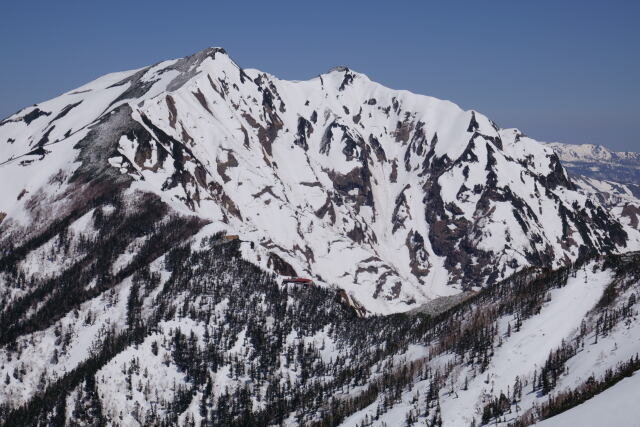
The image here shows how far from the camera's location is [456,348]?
440ft

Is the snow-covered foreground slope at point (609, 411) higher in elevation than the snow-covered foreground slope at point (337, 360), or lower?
lower

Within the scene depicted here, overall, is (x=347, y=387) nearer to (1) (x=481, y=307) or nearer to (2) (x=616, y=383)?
(1) (x=481, y=307)

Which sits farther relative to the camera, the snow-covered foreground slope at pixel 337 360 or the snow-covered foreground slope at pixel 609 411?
the snow-covered foreground slope at pixel 337 360

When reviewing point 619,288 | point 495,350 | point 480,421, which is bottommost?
point 480,421

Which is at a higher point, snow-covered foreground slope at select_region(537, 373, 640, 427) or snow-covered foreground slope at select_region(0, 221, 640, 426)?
snow-covered foreground slope at select_region(0, 221, 640, 426)

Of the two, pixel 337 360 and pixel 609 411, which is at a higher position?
pixel 337 360

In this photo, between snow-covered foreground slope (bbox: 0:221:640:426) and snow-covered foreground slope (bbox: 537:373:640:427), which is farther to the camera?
snow-covered foreground slope (bbox: 0:221:640:426)

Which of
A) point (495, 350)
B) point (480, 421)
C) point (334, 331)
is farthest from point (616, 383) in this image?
point (334, 331)

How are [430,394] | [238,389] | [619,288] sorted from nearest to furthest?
[430,394] < [619,288] < [238,389]

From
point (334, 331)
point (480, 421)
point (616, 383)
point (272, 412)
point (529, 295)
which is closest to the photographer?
point (616, 383)

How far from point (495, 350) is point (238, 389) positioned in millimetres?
75096

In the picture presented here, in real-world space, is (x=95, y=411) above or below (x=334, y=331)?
below

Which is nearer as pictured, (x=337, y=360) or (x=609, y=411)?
(x=609, y=411)

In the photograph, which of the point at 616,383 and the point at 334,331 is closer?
the point at 616,383
